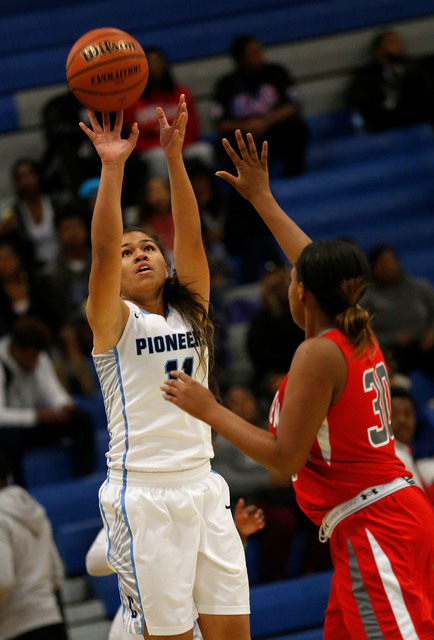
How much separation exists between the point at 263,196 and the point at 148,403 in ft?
2.96

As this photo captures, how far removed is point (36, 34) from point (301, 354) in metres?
7.21

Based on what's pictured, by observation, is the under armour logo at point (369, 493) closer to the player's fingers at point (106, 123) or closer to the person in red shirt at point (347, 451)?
the person in red shirt at point (347, 451)

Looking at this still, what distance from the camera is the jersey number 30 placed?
112 inches

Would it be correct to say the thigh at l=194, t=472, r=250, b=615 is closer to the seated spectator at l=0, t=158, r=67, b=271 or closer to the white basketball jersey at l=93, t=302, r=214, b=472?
the white basketball jersey at l=93, t=302, r=214, b=472

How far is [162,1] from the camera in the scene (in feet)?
30.9

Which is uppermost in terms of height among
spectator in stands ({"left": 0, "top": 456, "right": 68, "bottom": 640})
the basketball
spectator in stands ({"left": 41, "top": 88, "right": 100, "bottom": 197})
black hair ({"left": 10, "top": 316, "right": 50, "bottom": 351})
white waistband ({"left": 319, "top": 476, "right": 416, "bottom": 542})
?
spectator in stands ({"left": 41, "top": 88, "right": 100, "bottom": 197})

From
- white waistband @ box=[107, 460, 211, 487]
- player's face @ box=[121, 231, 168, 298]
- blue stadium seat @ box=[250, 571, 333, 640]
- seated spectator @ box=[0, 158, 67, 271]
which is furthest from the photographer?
seated spectator @ box=[0, 158, 67, 271]

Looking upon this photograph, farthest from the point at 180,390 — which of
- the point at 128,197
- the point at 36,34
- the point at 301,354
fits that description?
the point at 36,34

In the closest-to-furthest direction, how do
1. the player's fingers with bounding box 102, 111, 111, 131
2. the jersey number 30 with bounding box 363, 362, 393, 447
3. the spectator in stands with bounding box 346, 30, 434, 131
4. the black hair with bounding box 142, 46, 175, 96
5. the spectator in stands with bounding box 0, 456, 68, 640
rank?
1. the jersey number 30 with bounding box 363, 362, 393, 447
2. the player's fingers with bounding box 102, 111, 111, 131
3. the spectator in stands with bounding box 0, 456, 68, 640
4. the black hair with bounding box 142, 46, 175, 96
5. the spectator in stands with bounding box 346, 30, 434, 131

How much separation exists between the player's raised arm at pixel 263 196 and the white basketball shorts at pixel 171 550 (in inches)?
34.2

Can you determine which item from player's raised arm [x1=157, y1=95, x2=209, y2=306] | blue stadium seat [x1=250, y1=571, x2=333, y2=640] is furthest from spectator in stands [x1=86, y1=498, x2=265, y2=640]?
blue stadium seat [x1=250, y1=571, x2=333, y2=640]

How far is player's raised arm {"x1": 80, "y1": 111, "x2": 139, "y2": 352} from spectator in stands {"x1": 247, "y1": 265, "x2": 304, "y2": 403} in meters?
3.35

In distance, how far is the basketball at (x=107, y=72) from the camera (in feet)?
11.4

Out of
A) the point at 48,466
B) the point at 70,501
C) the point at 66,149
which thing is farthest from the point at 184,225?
the point at 66,149
